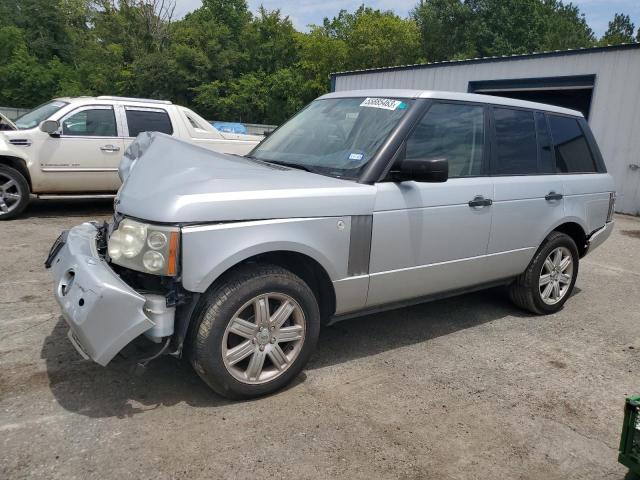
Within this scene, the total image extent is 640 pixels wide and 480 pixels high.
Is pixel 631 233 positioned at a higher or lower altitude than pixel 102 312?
lower

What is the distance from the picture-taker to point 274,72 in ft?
139

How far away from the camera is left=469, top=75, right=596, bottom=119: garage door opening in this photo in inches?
556

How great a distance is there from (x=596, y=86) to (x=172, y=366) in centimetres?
1347

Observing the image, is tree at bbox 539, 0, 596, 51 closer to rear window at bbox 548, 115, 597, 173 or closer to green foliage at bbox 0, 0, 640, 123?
green foliage at bbox 0, 0, 640, 123

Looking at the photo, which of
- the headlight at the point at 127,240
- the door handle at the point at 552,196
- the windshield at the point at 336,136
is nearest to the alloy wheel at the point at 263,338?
the headlight at the point at 127,240

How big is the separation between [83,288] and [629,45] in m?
13.9

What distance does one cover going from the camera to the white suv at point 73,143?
7934 mm

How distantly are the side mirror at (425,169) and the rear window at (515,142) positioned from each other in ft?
3.61

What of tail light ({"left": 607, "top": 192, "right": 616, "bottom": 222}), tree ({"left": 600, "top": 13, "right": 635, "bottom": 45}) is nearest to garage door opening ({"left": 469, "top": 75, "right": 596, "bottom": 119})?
tail light ({"left": 607, "top": 192, "right": 616, "bottom": 222})

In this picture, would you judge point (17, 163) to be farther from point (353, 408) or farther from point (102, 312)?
point (353, 408)

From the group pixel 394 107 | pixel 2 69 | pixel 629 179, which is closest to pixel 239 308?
pixel 394 107

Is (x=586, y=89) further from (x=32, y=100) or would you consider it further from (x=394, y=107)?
(x=32, y=100)

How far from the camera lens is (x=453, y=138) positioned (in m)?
4.22

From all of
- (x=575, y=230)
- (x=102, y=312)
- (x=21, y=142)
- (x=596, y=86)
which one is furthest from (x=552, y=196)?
(x=596, y=86)
